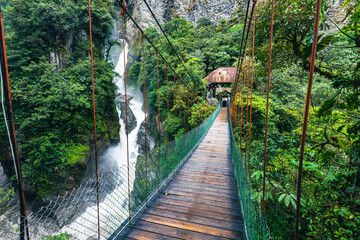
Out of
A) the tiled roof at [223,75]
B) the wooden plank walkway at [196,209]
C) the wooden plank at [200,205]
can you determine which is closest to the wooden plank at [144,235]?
the wooden plank walkway at [196,209]

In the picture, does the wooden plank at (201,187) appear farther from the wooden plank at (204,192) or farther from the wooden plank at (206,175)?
the wooden plank at (206,175)

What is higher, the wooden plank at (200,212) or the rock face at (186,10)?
the rock face at (186,10)

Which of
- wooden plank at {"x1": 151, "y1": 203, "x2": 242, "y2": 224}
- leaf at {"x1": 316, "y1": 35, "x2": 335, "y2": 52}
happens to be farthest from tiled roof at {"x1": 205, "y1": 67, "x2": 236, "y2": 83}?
leaf at {"x1": 316, "y1": 35, "x2": 335, "y2": 52}

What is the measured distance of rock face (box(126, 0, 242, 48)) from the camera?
21.8 meters

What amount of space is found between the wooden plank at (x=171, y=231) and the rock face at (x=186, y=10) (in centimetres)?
2306

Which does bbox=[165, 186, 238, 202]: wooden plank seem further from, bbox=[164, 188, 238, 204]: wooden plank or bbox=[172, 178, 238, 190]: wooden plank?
bbox=[172, 178, 238, 190]: wooden plank

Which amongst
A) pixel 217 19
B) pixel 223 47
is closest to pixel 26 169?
pixel 223 47

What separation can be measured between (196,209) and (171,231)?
0.50 m

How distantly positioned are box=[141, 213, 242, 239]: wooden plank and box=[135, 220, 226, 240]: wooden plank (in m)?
0.05

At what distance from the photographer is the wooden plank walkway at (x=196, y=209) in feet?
6.09

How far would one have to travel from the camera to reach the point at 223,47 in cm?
1593

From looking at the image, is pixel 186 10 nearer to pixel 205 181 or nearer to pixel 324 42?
pixel 205 181

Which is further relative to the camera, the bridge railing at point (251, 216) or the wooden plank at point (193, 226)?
the wooden plank at point (193, 226)

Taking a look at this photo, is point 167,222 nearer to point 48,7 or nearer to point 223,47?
point 48,7
